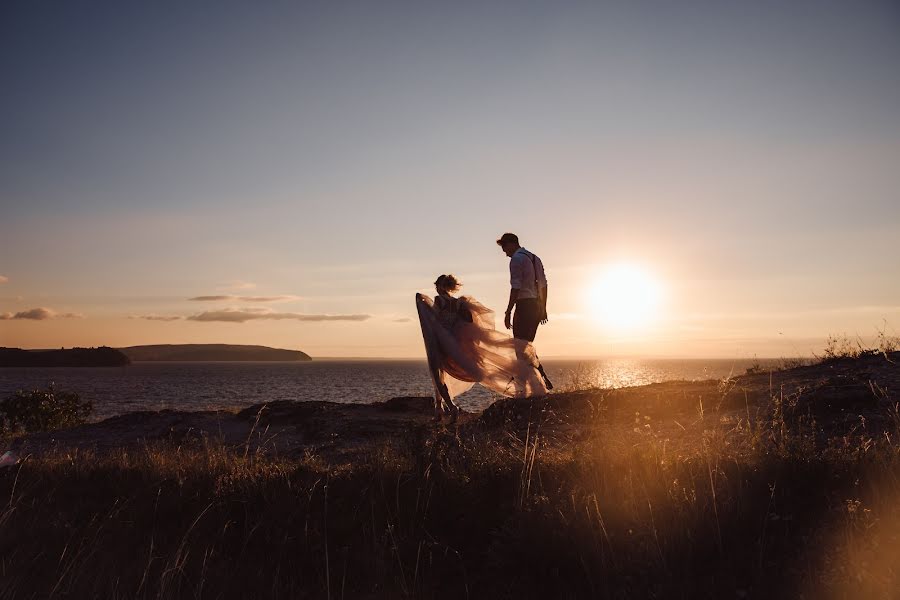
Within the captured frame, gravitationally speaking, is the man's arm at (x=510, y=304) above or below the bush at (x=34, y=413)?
above

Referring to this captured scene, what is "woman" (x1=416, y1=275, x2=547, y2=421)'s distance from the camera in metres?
9.93

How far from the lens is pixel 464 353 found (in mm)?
9984

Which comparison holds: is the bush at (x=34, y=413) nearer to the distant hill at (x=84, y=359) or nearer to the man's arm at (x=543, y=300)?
the man's arm at (x=543, y=300)

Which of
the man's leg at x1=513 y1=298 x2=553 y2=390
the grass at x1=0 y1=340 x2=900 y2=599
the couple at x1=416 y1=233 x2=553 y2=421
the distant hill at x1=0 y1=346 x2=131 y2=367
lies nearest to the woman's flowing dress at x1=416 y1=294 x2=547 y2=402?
the couple at x1=416 y1=233 x2=553 y2=421

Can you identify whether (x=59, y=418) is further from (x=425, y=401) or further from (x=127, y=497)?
(x=127, y=497)

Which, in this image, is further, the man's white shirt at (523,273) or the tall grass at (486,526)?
the man's white shirt at (523,273)

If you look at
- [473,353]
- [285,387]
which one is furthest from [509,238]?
[285,387]

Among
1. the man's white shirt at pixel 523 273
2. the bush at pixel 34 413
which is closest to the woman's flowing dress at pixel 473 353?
the man's white shirt at pixel 523 273

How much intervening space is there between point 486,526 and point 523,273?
594cm

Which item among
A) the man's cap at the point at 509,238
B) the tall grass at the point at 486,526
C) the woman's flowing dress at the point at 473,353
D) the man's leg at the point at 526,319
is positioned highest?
the man's cap at the point at 509,238

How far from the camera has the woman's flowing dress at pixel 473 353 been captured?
9.94 meters

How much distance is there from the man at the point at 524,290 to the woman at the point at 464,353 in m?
0.28

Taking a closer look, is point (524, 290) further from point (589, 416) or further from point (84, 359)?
point (84, 359)

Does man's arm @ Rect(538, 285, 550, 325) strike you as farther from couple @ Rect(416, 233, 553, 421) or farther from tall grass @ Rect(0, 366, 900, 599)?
tall grass @ Rect(0, 366, 900, 599)
